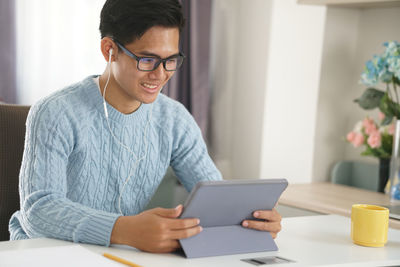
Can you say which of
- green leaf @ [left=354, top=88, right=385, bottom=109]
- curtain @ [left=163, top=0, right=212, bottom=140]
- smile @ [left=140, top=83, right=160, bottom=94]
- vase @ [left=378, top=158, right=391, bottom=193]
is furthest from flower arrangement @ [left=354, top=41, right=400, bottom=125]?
smile @ [left=140, top=83, right=160, bottom=94]

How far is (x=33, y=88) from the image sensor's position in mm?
2383

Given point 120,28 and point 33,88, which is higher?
point 120,28

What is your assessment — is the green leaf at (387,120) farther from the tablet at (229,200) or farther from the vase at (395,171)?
the tablet at (229,200)

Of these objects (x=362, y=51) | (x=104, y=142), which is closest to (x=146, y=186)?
(x=104, y=142)

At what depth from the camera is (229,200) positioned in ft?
4.15

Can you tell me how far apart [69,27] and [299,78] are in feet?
3.29

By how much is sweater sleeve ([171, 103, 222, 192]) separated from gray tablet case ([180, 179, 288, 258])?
41cm

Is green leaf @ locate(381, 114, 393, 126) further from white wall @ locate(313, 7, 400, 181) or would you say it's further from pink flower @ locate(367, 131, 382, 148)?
white wall @ locate(313, 7, 400, 181)

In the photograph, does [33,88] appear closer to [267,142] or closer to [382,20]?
[267,142]

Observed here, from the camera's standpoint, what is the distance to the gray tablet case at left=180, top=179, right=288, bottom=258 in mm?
1229

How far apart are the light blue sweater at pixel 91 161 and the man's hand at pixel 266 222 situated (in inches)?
11.9

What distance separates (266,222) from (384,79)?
4.04ft

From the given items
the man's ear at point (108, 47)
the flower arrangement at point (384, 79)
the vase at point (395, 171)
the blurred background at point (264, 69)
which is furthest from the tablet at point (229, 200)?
the blurred background at point (264, 69)

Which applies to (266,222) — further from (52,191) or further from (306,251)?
(52,191)
